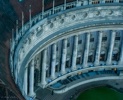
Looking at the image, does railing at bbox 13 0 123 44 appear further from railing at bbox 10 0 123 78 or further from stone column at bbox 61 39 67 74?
stone column at bbox 61 39 67 74

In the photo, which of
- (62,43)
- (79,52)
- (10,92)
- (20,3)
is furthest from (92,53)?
(10,92)

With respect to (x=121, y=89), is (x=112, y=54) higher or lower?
higher

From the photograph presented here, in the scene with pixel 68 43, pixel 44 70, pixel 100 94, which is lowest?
pixel 100 94

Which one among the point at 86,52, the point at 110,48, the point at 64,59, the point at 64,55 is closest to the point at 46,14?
the point at 64,55

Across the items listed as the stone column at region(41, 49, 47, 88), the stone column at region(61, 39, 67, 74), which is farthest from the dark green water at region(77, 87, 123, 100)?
the stone column at region(41, 49, 47, 88)

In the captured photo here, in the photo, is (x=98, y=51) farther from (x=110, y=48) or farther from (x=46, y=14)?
(x=46, y=14)

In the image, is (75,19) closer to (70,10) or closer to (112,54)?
(70,10)
